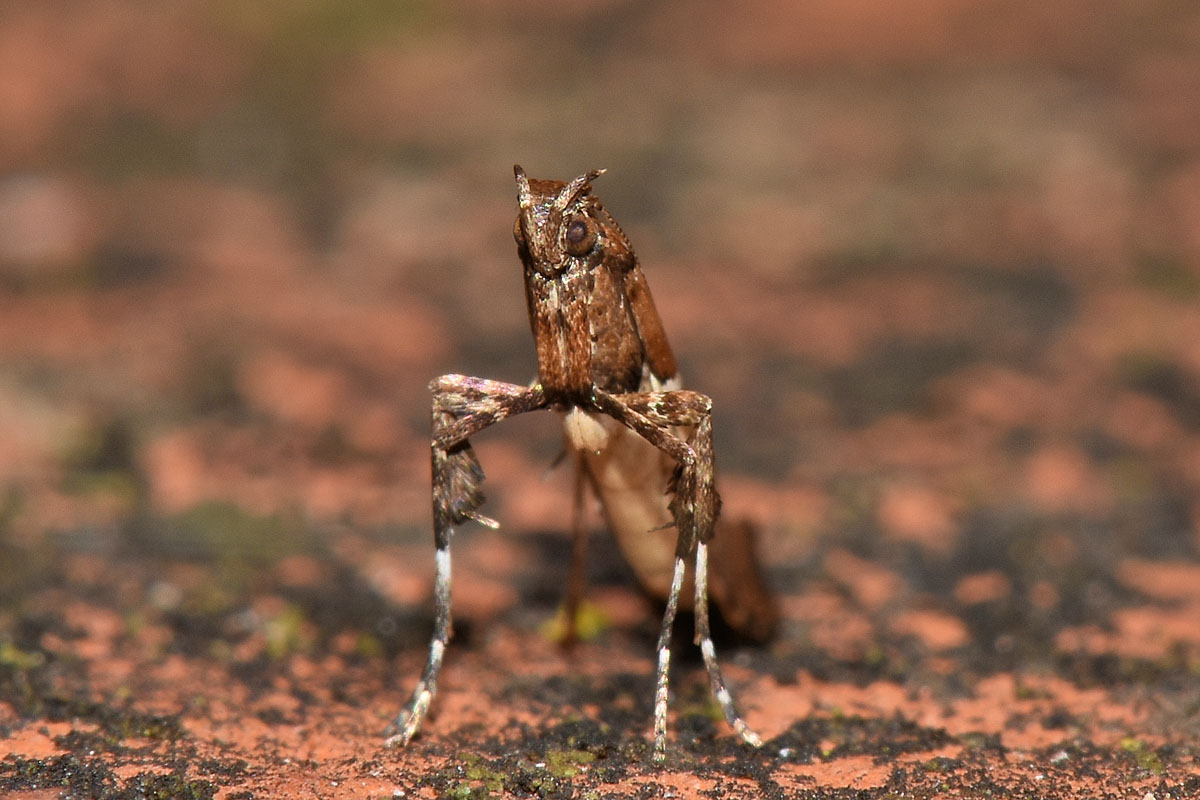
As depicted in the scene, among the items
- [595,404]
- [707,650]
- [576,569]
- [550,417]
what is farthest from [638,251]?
[707,650]

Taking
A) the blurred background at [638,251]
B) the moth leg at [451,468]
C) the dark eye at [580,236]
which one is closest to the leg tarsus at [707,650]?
the moth leg at [451,468]

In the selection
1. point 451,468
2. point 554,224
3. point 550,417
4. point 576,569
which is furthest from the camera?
point 550,417

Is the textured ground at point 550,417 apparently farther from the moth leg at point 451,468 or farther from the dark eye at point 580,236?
the dark eye at point 580,236

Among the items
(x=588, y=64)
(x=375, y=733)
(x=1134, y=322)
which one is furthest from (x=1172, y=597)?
(x=588, y=64)

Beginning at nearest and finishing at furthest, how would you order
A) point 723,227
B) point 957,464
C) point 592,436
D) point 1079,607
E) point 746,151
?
point 592,436 → point 1079,607 → point 957,464 → point 723,227 → point 746,151

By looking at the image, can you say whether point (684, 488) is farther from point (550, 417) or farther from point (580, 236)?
point (550, 417)

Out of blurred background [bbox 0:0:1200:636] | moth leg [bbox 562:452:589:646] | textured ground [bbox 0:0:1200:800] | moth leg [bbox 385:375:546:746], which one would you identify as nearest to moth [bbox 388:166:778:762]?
moth leg [bbox 385:375:546:746]

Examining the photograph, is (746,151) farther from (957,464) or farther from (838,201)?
(957,464)
